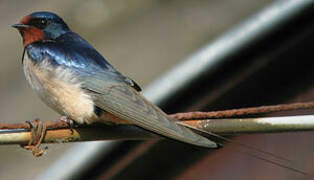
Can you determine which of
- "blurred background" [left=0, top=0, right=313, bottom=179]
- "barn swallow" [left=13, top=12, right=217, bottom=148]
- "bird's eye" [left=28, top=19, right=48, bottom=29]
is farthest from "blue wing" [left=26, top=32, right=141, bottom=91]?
"blurred background" [left=0, top=0, right=313, bottom=179]

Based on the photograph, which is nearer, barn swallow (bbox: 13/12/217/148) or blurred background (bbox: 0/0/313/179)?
barn swallow (bbox: 13/12/217/148)

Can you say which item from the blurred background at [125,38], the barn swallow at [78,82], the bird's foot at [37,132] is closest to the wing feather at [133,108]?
the barn swallow at [78,82]

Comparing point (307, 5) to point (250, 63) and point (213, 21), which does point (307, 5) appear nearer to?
point (250, 63)

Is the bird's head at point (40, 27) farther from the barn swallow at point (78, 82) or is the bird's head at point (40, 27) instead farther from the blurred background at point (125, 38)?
the blurred background at point (125, 38)

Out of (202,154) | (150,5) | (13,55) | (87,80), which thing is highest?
(150,5)

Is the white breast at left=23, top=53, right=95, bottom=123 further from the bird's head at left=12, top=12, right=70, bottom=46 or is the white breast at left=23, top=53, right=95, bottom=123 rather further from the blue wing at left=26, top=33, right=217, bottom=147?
the bird's head at left=12, top=12, right=70, bottom=46

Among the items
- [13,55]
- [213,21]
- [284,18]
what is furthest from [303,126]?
[13,55]
